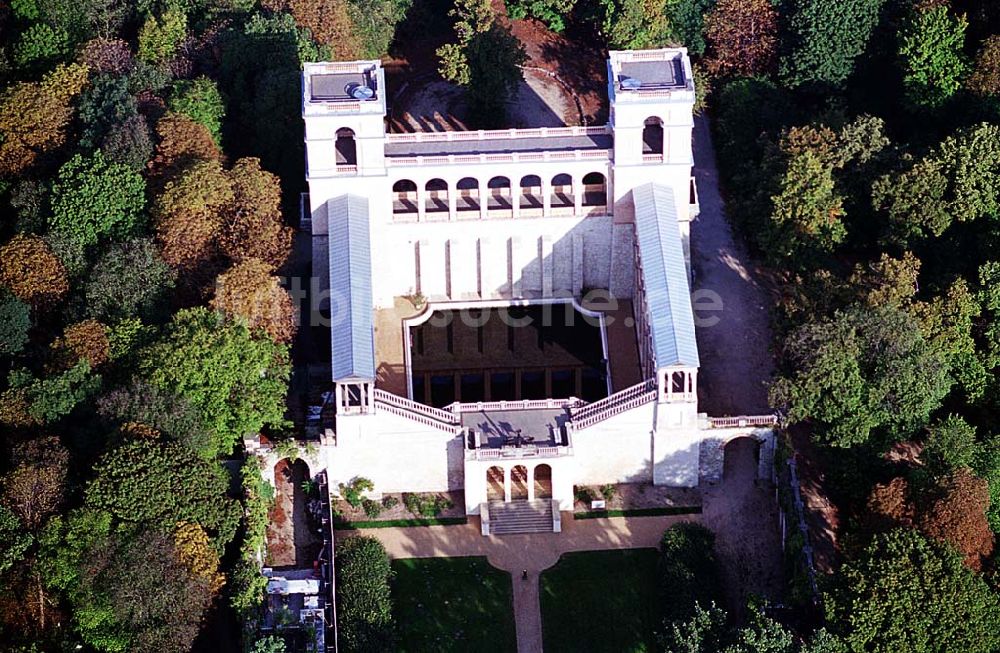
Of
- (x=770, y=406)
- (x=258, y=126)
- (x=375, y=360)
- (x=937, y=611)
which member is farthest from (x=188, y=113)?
(x=937, y=611)

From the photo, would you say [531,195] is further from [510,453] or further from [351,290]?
[510,453]

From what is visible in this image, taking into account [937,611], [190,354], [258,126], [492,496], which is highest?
[258,126]

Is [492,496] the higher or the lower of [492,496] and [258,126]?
the lower

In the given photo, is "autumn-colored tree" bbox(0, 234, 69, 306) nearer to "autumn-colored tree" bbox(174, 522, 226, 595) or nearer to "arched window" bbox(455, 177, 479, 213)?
"autumn-colored tree" bbox(174, 522, 226, 595)

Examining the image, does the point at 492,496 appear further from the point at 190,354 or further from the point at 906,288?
the point at 906,288

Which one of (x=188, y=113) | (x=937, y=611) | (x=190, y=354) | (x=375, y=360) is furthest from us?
(x=188, y=113)

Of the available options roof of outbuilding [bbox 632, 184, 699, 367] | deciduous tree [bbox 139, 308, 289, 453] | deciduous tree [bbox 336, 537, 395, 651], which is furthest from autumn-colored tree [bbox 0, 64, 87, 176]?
roof of outbuilding [bbox 632, 184, 699, 367]
